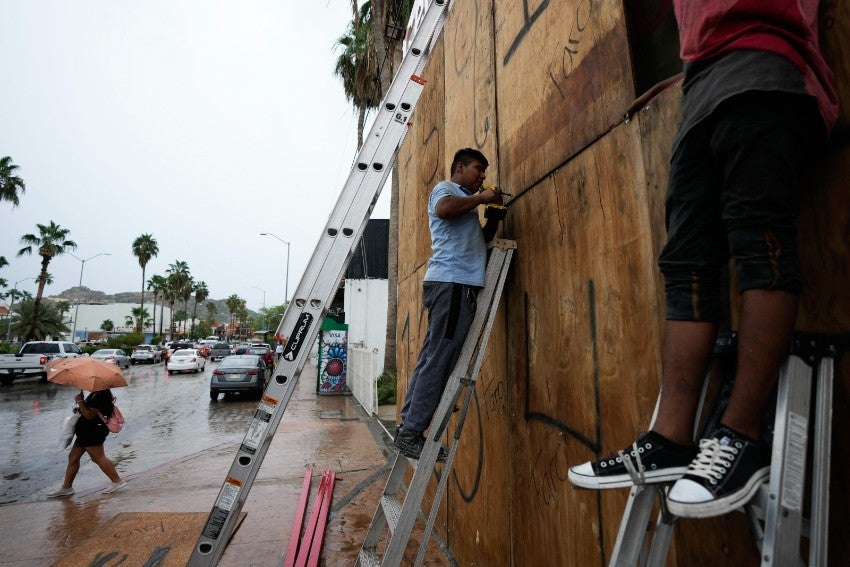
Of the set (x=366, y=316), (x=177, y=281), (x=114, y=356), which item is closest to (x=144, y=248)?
(x=177, y=281)

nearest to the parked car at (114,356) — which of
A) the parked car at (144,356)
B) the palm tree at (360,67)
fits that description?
the parked car at (144,356)

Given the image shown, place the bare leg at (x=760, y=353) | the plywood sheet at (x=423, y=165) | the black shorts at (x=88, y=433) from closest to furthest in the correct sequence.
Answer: the bare leg at (x=760, y=353) < the plywood sheet at (x=423, y=165) < the black shorts at (x=88, y=433)

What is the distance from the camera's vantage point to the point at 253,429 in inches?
95.5

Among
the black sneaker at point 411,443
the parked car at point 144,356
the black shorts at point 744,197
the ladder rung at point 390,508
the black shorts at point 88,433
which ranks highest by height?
the black shorts at point 744,197

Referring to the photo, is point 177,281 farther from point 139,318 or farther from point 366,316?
point 366,316

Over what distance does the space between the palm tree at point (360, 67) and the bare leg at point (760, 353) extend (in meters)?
16.0

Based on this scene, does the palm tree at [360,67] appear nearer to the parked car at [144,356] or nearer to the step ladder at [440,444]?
the step ladder at [440,444]

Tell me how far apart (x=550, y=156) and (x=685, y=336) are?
1461 millimetres

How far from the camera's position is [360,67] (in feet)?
55.7

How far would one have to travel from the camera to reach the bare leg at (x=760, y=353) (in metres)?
0.96

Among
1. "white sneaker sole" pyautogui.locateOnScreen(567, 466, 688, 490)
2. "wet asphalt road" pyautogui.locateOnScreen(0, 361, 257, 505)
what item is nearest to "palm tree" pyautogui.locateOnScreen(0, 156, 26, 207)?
"wet asphalt road" pyautogui.locateOnScreen(0, 361, 257, 505)

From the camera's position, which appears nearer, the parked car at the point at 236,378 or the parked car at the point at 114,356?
the parked car at the point at 236,378

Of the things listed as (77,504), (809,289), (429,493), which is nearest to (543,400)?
(809,289)

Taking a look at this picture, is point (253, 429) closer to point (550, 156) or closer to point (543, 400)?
point (543, 400)
